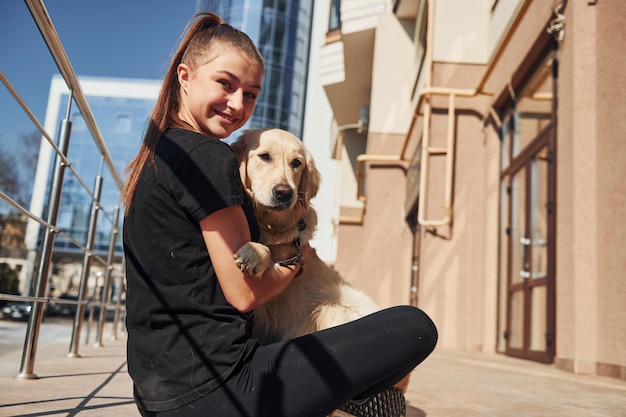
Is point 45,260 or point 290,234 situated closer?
point 290,234

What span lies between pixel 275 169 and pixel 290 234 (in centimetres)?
32

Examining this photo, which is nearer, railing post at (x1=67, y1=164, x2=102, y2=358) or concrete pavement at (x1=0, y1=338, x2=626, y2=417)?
concrete pavement at (x1=0, y1=338, x2=626, y2=417)

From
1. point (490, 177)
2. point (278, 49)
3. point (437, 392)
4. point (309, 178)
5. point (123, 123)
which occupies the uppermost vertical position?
point (278, 49)

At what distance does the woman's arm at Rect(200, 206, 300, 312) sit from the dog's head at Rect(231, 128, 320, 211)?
0.66 meters

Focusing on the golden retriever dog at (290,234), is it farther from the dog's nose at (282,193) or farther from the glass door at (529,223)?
the glass door at (529,223)

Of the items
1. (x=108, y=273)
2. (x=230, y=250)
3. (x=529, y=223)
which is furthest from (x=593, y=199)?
(x=108, y=273)

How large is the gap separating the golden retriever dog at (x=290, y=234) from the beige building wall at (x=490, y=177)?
93.7 inches

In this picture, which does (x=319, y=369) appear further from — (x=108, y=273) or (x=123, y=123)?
(x=123, y=123)

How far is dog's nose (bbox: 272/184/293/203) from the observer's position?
209cm

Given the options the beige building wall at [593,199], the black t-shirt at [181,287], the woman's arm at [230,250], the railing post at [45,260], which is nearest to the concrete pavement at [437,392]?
the railing post at [45,260]

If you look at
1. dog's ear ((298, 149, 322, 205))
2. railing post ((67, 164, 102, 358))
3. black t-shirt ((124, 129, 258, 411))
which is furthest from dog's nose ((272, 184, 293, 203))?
railing post ((67, 164, 102, 358))

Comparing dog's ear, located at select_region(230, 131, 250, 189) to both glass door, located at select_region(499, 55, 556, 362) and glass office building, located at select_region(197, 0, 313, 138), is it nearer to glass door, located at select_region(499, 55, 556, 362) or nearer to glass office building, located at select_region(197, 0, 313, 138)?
glass door, located at select_region(499, 55, 556, 362)

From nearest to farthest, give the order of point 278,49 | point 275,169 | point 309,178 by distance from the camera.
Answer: point 275,169
point 309,178
point 278,49

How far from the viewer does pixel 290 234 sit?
6.51 ft
